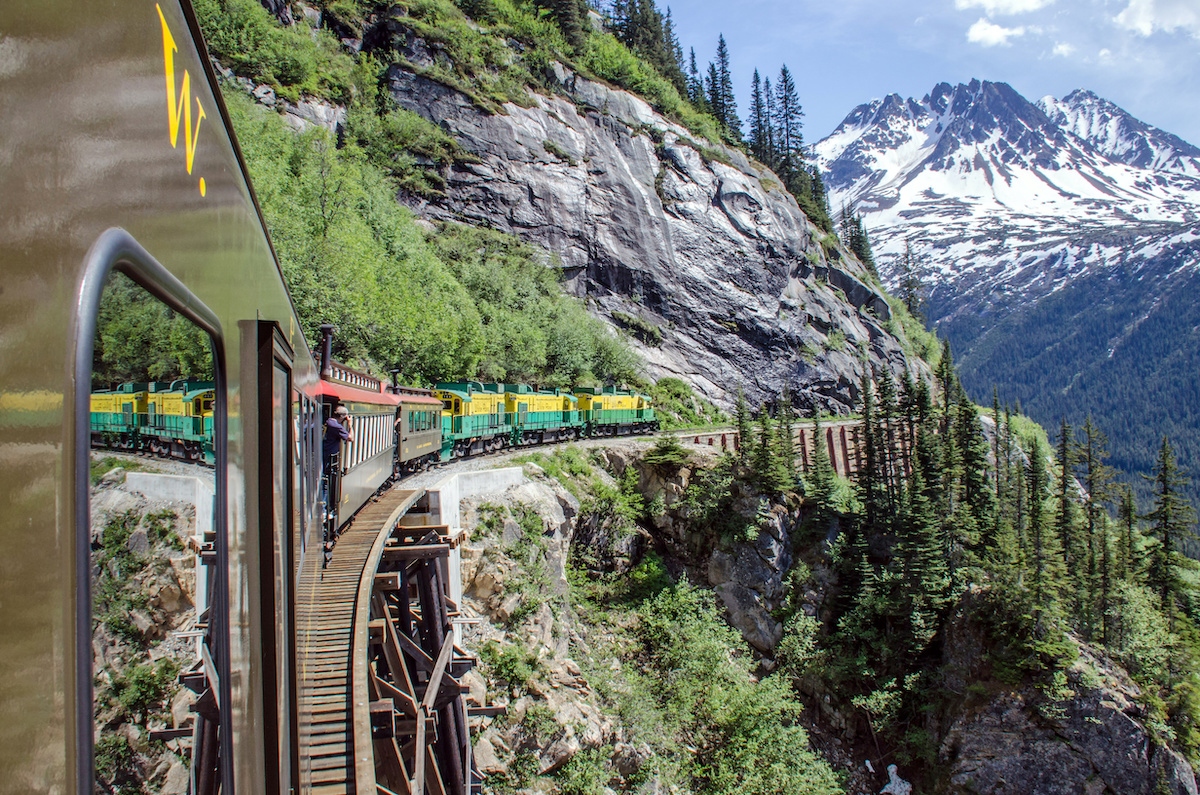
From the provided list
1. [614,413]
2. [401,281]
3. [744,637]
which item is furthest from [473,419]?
[744,637]

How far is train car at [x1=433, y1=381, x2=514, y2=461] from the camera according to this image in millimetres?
25000

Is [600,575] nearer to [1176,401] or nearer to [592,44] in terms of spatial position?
[592,44]

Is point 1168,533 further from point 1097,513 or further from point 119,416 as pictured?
point 119,416

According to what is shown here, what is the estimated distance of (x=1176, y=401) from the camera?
18000 cm

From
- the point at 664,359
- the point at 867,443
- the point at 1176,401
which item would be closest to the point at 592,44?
the point at 664,359

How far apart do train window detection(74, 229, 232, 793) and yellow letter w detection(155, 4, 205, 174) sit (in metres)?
0.42

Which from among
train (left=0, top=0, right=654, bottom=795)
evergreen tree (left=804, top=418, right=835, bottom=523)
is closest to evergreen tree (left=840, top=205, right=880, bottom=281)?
evergreen tree (left=804, top=418, right=835, bottom=523)

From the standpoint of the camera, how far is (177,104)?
1.90 metres

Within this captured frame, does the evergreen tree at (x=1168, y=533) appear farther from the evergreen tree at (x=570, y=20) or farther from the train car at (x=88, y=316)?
the evergreen tree at (x=570, y=20)

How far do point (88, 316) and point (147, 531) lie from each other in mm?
677

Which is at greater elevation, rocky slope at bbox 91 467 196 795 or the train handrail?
rocky slope at bbox 91 467 196 795

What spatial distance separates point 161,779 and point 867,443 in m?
44.0

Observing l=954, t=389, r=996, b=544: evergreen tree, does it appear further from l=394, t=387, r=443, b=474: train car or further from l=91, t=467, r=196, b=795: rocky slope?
l=91, t=467, r=196, b=795: rocky slope

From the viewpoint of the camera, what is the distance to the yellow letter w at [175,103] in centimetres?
181
